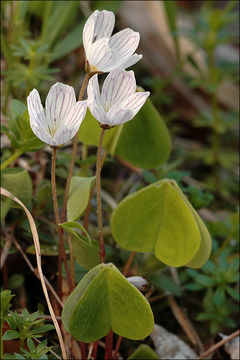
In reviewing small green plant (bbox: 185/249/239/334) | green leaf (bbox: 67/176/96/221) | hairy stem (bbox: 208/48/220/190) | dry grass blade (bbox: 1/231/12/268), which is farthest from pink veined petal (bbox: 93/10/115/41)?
hairy stem (bbox: 208/48/220/190)

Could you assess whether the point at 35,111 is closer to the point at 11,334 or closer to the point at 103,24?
the point at 103,24

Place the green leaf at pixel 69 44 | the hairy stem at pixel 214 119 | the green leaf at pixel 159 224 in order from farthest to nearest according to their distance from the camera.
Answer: the hairy stem at pixel 214 119 → the green leaf at pixel 69 44 → the green leaf at pixel 159 224

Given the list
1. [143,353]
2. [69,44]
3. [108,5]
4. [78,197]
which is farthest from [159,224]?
[108,5]

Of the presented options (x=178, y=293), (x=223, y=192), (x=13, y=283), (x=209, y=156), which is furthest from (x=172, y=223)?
(x=209, y=156)

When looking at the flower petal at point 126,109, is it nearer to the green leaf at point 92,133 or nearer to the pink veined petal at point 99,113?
the pink veined petal at point 99,113

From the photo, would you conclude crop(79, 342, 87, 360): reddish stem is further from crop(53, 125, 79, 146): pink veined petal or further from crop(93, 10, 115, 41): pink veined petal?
crop(93, 10, 115, 41): pink veined petal

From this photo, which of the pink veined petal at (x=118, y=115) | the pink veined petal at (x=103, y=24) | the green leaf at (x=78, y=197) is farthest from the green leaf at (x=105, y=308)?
the pink veined petal at (x=103, y=24)
